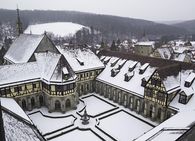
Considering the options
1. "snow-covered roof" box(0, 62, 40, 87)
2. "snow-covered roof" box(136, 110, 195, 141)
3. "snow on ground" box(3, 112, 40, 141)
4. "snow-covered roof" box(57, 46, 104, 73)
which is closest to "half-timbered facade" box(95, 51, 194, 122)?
"snow-covered roof" box(136, 110, 195, 141)

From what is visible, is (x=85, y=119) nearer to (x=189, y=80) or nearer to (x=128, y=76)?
(x=128, y=76)

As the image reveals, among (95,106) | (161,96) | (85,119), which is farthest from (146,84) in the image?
(85,119)

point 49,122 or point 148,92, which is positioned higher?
point 148,92

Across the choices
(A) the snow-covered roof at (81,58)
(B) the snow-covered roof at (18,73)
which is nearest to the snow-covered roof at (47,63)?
(B) the snow-covered roof at (18,73)

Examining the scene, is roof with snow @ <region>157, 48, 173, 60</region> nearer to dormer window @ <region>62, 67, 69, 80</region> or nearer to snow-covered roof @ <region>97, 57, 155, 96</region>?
snow-covered roof @ <region>97, 57, 155, 96</region>

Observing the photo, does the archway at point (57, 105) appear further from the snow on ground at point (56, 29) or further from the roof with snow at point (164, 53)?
the snow on ground at point (56, 29)

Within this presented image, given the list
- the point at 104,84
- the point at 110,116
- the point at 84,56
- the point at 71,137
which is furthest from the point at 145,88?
the point at 84,56
